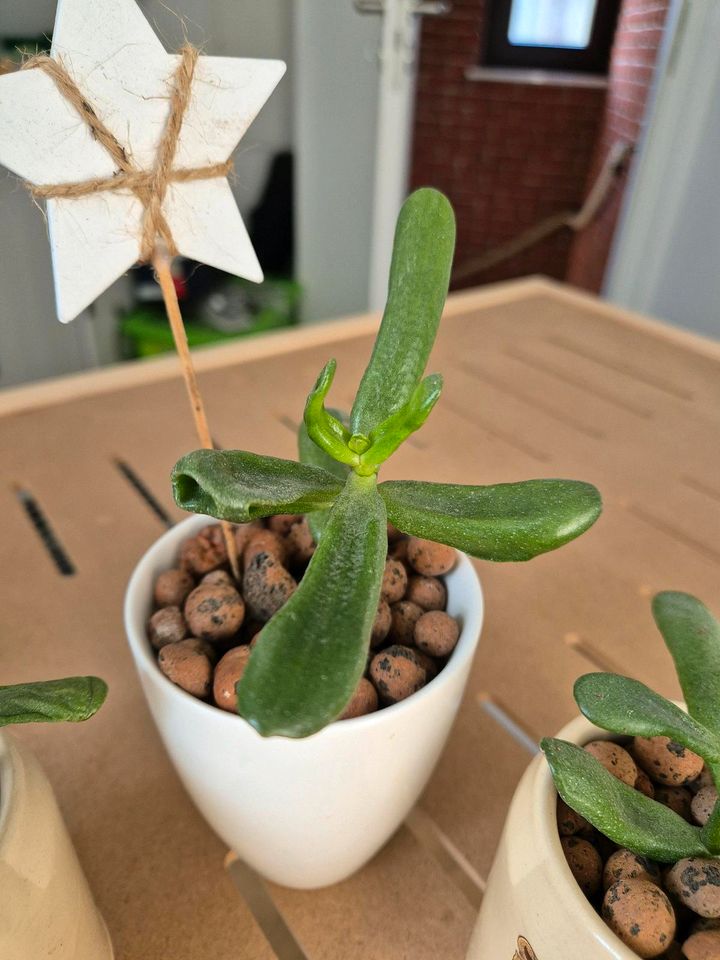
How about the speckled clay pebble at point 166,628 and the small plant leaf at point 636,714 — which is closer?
the small plant leaf at point 636,714

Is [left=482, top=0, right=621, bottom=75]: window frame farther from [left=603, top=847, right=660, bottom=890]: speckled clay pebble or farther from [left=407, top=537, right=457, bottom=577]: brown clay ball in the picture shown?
[left=603, top=847, right=660, bottom=890]: speckled clay pebble

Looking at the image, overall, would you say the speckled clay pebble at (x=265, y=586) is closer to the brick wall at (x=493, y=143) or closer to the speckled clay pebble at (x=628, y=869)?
the speckled clay pebble at (x=628, y=869)

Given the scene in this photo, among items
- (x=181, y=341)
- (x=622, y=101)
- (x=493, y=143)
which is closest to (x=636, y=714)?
(x=181, y=341)

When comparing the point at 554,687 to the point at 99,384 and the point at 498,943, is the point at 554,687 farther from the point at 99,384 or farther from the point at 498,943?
the point at 99,384

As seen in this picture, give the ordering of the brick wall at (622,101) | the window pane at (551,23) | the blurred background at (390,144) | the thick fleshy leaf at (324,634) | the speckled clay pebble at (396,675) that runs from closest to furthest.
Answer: the thick fleshy leaf at (324,634) < the speckled clay pebble at (396,675) < the blurred background at (390,144) < the brick wall at (622,101) < the window pane at (551,23)

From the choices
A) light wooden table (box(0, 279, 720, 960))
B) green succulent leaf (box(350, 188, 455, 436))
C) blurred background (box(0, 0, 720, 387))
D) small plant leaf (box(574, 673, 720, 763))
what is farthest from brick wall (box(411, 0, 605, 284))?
small plant leaf (box(574, 673, 720, 763))

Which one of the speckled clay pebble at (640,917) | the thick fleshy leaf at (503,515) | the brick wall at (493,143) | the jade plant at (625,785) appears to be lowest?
the brick wall at (493,143)

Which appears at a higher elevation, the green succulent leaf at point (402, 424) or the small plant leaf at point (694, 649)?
the green succulent leaf at point (402, 424)

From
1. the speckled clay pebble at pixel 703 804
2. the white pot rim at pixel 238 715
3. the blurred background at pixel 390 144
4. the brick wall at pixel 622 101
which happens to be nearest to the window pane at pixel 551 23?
the blurred background at pixel 390 144
